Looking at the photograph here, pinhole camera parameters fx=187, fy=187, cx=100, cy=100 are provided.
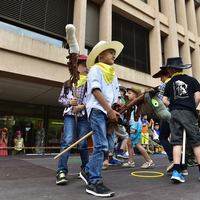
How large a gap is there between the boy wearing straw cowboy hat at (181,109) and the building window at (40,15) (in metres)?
6.86

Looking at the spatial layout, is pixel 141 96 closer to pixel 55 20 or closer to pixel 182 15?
pixel 55 20

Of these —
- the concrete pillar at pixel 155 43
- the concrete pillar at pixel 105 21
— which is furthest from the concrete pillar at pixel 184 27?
the concrete pillar at pixel 105 21

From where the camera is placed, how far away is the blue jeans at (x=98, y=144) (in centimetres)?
213

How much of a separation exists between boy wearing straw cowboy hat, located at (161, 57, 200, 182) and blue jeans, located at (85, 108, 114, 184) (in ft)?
4.22

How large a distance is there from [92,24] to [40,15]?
293 centimetres

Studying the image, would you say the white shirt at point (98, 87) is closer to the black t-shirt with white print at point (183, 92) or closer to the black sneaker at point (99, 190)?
the black sneaker at point (99, 190)

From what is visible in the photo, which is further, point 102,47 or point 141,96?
point 102,47

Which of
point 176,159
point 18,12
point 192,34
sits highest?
point 192,34

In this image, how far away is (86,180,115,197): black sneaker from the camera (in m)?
1.99

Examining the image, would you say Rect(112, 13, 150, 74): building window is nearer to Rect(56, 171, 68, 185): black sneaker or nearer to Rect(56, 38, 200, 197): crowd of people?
Rect(56, 38, 200, 197): crowd of people

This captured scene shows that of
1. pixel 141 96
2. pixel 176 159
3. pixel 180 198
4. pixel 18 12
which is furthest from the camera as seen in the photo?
pixel 18 12

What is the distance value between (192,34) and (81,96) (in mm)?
16657

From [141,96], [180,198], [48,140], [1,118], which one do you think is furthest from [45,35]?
[180,198]

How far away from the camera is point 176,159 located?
284 cm
